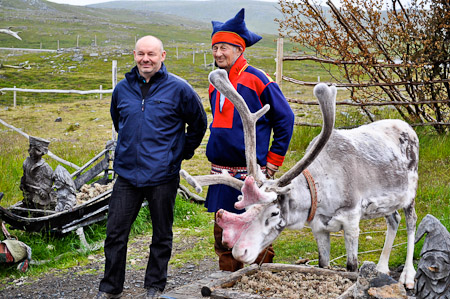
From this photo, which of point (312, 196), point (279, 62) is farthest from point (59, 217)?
point (279, 62)

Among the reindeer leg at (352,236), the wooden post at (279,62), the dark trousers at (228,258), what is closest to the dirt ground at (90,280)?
the dark trousers at (228,258)

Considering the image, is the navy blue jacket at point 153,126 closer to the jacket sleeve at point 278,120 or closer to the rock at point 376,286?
the jacket sleeve at point 278,120

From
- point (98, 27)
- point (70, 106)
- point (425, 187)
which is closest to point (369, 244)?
point (425, 187)

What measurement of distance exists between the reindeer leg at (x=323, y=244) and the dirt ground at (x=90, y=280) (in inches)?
74.7

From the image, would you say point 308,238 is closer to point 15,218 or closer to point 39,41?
point 15,218

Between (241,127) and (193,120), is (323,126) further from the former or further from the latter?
(193,120)

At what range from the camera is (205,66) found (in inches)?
1861

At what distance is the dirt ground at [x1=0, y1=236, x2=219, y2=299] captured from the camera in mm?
4934

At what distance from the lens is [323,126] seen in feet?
10.3

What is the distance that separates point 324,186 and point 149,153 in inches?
56.4

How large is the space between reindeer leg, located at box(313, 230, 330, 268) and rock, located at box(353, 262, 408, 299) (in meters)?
0.79

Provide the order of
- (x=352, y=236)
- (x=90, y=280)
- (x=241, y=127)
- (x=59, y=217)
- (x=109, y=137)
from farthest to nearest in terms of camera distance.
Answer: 1. (x=109, y=137)
2. (x=59, y=217)
3. (x=90, y=280)
4. (x=241, y=127)
5. (x=352, y=236)

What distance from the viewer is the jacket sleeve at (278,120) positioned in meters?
3.79

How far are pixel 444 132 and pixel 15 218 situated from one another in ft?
22.9
